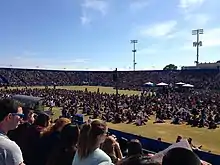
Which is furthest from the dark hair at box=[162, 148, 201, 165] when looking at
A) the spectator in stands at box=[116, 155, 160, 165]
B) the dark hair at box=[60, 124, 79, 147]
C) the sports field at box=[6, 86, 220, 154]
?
the sports field at box=[6, 86, 220, 154]

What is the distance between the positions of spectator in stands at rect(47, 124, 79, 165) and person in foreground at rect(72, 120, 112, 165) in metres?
0.43

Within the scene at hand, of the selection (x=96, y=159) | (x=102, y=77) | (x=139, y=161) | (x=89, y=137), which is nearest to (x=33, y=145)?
(x=89, y=137)

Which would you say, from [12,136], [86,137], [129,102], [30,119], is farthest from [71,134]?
[129,102]

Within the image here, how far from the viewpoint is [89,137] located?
12.9 ft

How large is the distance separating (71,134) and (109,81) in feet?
292

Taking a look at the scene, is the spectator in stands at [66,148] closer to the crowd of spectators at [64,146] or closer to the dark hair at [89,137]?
the crowd of spectators at [64,146]

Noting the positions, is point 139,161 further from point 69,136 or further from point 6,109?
point 69,136

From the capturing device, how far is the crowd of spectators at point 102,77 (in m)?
77.7

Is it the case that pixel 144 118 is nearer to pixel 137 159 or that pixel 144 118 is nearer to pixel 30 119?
pixel 30 119

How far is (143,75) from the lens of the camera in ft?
298

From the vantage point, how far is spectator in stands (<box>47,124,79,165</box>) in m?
4.38

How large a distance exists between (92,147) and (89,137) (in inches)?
4.6

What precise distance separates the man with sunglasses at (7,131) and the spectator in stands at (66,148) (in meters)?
0.85

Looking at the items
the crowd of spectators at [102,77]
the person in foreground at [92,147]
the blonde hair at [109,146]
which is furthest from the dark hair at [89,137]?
the crowd of spectators at [102,77]
